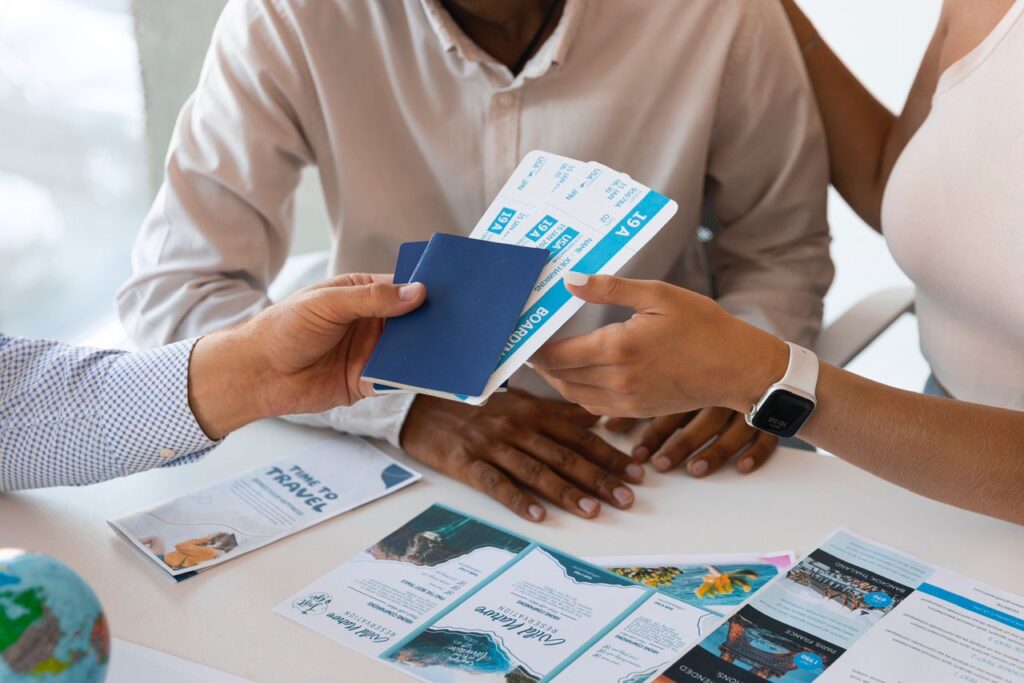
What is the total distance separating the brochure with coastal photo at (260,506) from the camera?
1.09 meters

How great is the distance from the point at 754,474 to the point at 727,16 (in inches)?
26.0

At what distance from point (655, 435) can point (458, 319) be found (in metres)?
0.38

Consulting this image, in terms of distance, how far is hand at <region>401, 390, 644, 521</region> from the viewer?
3.89 feet

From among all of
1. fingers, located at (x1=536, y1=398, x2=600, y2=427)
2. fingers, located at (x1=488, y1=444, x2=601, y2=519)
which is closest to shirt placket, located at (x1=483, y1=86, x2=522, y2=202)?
fingers, located at (x1=536, y1=398, x2=600, y2=427)

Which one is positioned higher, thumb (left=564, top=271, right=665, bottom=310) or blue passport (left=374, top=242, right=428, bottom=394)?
thumb (left=564, top=271, right=665, bottom=310)

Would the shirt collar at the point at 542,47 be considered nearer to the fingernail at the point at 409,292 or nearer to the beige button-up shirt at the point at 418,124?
the beige button-up shirt at the point at 418,124

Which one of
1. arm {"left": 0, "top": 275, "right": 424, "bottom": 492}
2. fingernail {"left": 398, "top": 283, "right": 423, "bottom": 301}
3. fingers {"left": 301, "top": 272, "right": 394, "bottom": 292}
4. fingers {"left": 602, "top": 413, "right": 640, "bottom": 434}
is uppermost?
fingernail {"left": 398, "top": 283, "right": 423, "bottom": 301}

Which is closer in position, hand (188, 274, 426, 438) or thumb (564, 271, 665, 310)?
thumb (564, 271, 665, 310)

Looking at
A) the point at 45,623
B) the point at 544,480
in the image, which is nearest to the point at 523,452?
the point at 544,480

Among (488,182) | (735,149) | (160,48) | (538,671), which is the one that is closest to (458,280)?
(538,671)

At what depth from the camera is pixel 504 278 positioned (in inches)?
40.7

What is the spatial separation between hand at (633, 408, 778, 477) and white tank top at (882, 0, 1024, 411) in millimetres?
322

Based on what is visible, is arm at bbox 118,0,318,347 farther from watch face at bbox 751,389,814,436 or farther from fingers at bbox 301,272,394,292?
watch face at bbox 751,389,814,436

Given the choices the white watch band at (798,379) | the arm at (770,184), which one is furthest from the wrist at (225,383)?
the arm at (770,184)
